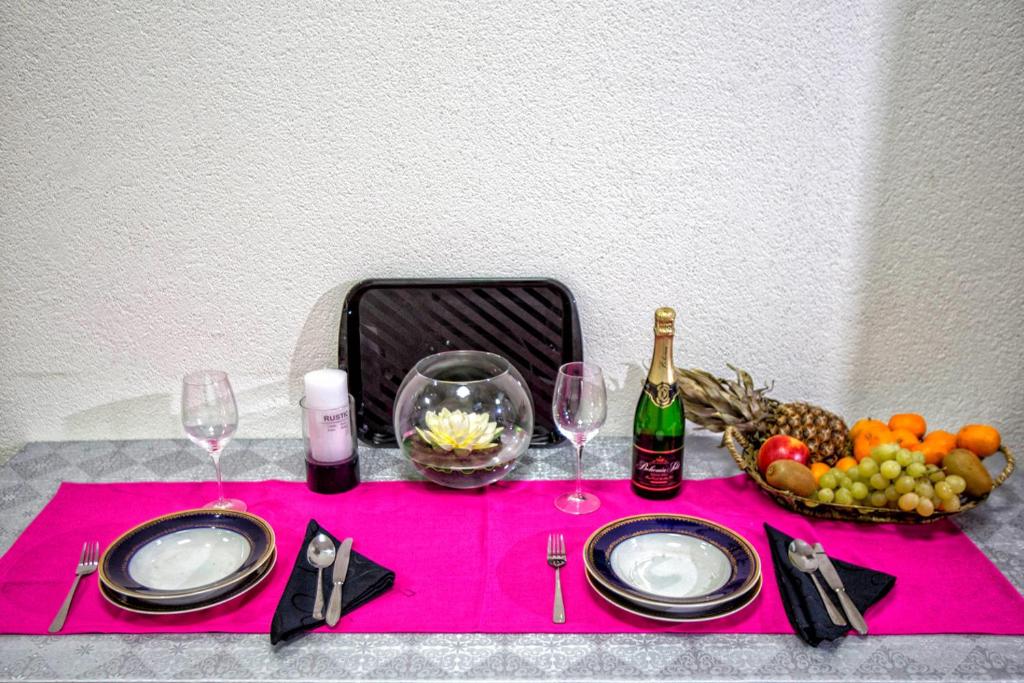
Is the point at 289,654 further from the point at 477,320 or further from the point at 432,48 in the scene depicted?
the point at 432,48

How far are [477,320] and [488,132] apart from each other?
0.26m

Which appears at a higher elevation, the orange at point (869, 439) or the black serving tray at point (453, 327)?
the black serving tray at point (453, 327)

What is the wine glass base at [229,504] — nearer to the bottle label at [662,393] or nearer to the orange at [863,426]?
the bottle label at [662,393]

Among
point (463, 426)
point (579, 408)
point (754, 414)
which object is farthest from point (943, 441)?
point (463, 426)

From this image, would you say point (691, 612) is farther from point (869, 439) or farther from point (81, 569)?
point (81, 569)

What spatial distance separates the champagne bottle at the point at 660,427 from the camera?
1.02 metres

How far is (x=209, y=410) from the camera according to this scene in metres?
1.00

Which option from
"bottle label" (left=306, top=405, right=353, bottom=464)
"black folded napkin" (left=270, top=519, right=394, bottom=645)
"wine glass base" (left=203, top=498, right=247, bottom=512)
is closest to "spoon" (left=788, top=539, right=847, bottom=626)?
"black folded napkin" (left=270, top=519, right=394, bottom=645)

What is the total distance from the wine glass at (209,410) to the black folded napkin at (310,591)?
197mm

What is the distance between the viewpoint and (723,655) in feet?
2.49

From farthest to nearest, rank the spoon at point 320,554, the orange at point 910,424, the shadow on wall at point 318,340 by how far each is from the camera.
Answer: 1. the shadow on wall at point 318,340
2. the orange at point 910,424
3. the spoon at point 320,554

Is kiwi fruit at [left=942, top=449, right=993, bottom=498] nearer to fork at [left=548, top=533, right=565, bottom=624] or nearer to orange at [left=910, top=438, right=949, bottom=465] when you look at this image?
orange at [left=910, top=438, right=949, bottom=465]

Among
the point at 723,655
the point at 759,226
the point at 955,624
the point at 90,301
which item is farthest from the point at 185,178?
the point at 955,624

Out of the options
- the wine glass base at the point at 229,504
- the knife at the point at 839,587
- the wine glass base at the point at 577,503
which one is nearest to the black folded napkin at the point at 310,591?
the wine glass base at the point at 229,504
